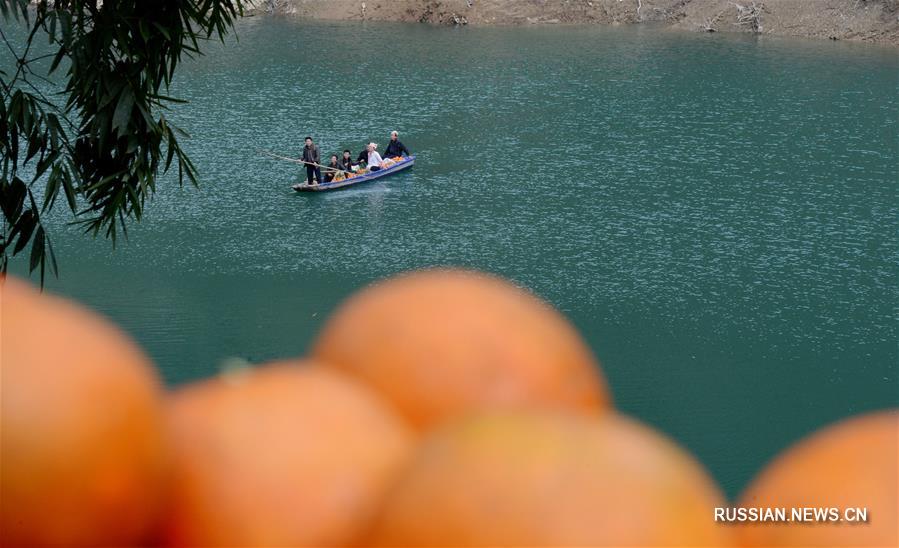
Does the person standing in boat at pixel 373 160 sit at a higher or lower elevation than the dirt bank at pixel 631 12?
lower

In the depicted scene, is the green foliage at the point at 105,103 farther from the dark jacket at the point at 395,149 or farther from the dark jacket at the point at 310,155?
the dark jacket at the point at 395,149

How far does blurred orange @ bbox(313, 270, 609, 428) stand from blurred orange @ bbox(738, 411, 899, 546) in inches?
14.5

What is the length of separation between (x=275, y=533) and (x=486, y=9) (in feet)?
127

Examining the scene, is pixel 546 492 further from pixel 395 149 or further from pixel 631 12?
pixel 631 12

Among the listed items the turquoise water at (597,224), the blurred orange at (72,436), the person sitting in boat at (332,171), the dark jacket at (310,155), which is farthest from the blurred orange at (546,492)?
the person sitting in boat at (332,171)

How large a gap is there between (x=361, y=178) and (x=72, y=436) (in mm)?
18642

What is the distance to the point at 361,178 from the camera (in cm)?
2011

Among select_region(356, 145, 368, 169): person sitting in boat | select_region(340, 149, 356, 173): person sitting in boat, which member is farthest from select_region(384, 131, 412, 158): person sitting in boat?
select_region(340, 149, 356, 173): person sitting in boat

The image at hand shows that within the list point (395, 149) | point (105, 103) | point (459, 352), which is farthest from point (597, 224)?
point (459, 352)

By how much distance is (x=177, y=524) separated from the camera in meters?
1.76

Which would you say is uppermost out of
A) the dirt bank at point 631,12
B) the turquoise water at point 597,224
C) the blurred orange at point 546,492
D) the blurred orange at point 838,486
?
the dirt bank at point 631,12

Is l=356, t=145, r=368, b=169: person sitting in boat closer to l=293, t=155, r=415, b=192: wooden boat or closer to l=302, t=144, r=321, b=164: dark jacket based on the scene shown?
l=293, t=155, r=415, b=192: wooden boat

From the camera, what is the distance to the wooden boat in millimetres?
19484

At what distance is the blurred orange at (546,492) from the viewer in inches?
53.9
